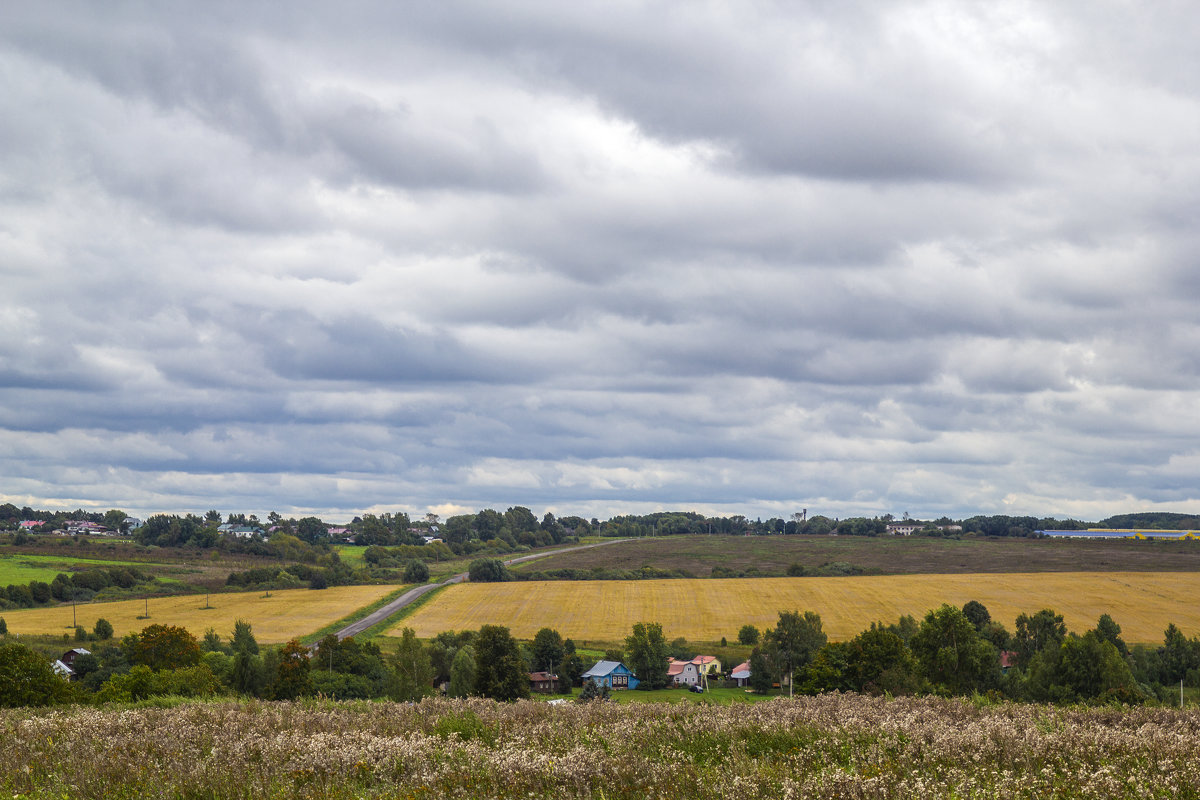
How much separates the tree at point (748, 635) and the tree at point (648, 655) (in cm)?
1039

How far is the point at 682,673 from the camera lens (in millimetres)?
88375

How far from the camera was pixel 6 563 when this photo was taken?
493ft

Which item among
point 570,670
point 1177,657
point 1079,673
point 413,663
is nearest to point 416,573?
point 570,670

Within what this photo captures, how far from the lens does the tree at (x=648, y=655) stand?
86.6 meters

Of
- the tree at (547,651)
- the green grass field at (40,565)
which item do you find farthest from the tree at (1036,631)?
the green grass field at (40,565)

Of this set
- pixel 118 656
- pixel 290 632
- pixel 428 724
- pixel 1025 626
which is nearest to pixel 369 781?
pixel 428 724

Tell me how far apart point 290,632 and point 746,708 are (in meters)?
101

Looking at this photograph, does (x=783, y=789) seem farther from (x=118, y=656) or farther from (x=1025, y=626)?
(x=1025, y=626)

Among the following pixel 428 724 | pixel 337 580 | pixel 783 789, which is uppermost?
pixel 783 789

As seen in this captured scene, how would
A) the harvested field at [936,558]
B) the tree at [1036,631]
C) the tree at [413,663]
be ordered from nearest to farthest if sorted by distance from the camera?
1. the tree at [413,663]
2. the tree at [1036,631]
3. the harvested field at [936,558]

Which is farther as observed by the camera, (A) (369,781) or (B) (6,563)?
(B) (6,563)

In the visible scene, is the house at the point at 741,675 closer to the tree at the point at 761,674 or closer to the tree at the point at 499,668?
the tree at the point at 761,674

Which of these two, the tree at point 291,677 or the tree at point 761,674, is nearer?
the tree at point 291,677

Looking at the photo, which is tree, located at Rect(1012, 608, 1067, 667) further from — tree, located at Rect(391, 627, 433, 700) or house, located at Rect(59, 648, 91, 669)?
house, located at Rect(59, 648, 91, 669)
